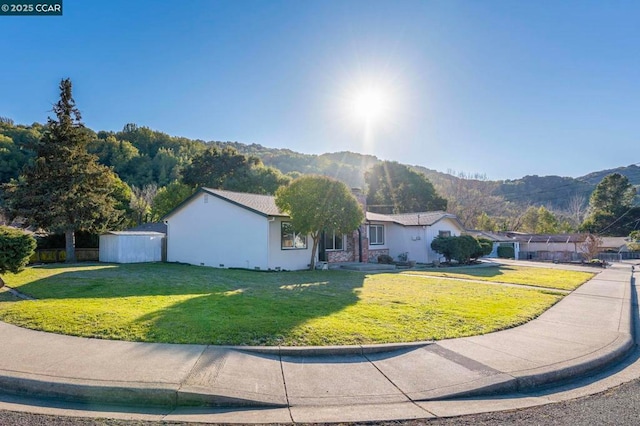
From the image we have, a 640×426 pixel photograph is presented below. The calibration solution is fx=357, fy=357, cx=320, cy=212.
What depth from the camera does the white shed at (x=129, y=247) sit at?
21.0 metres

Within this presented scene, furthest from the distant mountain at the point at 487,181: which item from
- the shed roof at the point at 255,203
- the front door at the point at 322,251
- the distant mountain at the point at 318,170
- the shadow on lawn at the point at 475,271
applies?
the shed roof at the point at 255,203

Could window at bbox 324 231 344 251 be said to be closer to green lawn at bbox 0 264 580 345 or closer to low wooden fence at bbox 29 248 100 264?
green lawn at bbox 0 264 580 345

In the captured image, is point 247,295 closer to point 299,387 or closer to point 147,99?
point 299,387

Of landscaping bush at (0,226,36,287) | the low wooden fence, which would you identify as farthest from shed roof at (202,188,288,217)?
the low wooden fence

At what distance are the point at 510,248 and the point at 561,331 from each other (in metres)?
35.4

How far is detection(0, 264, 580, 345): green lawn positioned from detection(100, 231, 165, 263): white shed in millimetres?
8008

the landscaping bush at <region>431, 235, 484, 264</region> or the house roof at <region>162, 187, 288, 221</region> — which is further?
the landscaping bush at <region>431, 235, 484, 264</region>

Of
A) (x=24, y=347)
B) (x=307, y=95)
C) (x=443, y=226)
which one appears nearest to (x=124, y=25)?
(x=307, y=95)

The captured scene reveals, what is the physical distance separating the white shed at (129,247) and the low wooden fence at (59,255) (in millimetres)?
1904

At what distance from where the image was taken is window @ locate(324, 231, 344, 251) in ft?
68.4

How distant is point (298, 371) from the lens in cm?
495

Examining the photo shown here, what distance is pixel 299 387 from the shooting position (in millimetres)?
4480

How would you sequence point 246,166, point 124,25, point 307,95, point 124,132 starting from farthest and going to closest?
1. point 124,132
2. point 246,166
3. point 307,95
4. point 124,25

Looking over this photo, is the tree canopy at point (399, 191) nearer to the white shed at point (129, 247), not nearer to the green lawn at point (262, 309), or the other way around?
the white shed at point (129, 247)
